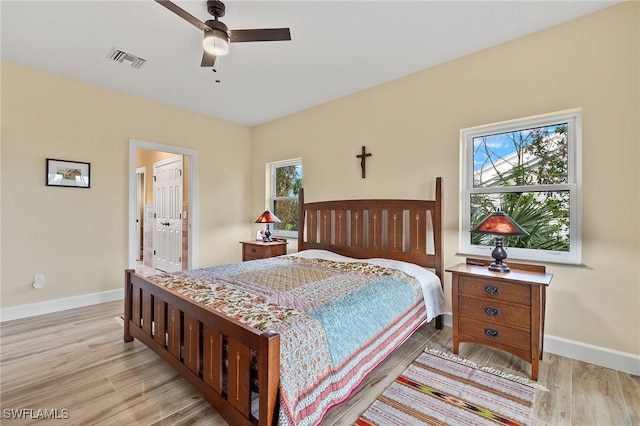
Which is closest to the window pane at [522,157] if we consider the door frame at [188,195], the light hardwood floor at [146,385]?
the light hardwood floor at [146,385]

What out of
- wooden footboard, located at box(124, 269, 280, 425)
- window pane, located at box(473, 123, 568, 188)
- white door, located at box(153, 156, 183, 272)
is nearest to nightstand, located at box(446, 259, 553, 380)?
window pane, located at box(473, 123, 568, 188)

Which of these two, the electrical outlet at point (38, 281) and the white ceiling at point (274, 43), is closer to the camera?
the white ceiling at point (274, 43)

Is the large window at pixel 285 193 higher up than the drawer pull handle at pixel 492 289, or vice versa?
the large window at pixel 285 193

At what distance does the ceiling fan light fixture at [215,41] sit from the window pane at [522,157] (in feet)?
7.69

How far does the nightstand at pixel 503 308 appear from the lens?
6.44 feet

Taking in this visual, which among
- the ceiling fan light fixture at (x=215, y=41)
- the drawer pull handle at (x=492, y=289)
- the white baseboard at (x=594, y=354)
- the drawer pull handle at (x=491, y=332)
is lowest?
the white baseboard at (x=594, y=354)

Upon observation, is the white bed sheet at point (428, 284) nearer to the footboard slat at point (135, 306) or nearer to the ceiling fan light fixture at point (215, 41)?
the footboard slat at point (135, 306)

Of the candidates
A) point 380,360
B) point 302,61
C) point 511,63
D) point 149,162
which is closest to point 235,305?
point 380,360

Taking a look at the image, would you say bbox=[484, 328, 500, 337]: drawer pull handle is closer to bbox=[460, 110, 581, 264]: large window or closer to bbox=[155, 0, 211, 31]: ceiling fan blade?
bbox=[460, 110, 581, 264]: large window

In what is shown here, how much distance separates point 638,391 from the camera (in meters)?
1.83

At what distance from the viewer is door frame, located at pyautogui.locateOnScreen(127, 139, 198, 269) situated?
3.75 meters

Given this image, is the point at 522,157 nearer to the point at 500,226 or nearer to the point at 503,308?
the point at 500,226

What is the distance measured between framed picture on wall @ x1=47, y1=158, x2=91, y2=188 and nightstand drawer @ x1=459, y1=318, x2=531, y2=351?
426 centimetres

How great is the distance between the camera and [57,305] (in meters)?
3.23
